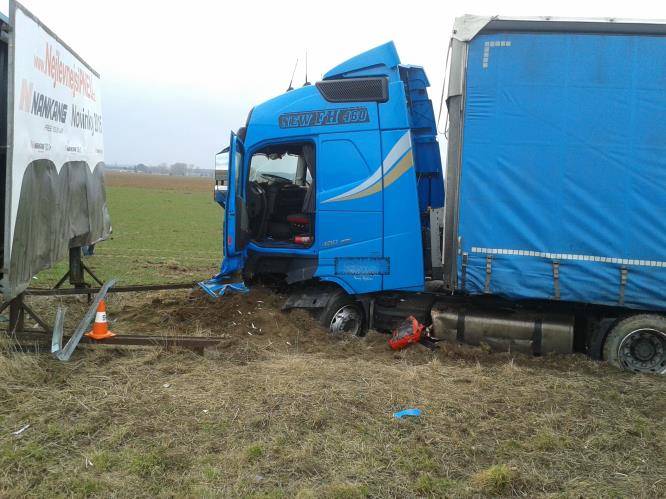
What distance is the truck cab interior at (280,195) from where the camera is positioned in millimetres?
6582

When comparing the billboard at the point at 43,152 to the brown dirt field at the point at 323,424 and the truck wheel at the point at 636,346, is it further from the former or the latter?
the truck wheel at the point at 636,346

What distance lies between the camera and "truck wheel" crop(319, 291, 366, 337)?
622 cm

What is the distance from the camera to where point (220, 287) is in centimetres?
664

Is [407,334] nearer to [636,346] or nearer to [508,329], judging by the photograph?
[508,329]

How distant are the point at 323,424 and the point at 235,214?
3.10 meters

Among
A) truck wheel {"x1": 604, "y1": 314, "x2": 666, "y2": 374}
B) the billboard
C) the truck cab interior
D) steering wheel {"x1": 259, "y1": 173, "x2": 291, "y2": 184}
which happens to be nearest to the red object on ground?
the truck cab interior

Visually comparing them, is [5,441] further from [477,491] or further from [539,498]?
[539,498]

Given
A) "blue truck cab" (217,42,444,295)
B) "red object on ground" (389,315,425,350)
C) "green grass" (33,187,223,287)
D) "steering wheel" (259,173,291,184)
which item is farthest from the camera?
"green grass" (33,187,223,287)

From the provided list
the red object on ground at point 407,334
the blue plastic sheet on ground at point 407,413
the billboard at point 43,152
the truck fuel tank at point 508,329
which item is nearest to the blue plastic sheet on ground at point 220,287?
the billboard at point 43,152

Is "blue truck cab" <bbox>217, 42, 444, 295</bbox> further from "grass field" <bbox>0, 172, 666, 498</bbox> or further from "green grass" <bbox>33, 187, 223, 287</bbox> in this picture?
"green grass" <bbox>33, 187, 223, 287</bbox>

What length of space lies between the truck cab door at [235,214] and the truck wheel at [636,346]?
4039mm

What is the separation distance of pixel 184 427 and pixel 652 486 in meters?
2.96

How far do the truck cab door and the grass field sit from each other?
927 mm

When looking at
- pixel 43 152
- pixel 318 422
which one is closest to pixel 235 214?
pixel 43 152
